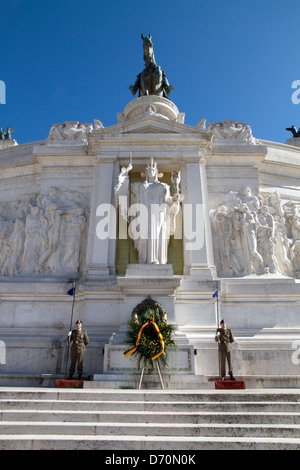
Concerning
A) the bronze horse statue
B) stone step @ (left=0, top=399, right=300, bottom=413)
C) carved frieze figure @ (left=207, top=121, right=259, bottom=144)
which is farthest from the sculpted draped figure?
the bronze horse statue

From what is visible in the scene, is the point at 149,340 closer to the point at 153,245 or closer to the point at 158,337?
the point at 158,337

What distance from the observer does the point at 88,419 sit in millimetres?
6641

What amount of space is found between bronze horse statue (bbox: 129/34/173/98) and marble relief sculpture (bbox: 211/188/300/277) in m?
10.9

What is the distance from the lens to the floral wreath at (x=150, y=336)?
1015 cm

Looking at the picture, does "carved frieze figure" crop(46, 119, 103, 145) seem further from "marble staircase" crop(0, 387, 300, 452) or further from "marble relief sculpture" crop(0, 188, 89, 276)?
"marble staircase" crop(0, 387, 300, 452)

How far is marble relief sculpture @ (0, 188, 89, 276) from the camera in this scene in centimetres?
1480

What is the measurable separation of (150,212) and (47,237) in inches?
187

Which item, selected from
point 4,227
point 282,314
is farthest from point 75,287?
point 282,314

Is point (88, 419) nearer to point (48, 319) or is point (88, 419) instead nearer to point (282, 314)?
point (48, 319)

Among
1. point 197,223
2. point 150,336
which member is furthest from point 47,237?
point 150,336

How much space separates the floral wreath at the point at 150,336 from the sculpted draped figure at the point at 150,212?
2.80 metres

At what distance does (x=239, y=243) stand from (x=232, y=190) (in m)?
3.00

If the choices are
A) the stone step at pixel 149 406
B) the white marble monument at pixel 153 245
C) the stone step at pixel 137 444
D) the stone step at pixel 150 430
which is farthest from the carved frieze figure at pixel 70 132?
the stone step at pixel 137 444
